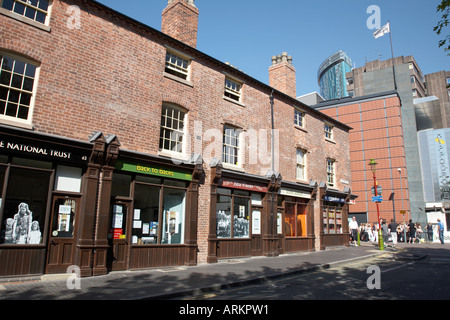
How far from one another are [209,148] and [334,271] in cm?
690

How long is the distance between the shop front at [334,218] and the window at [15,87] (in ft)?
54.4

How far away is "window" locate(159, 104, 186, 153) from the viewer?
42.0ft

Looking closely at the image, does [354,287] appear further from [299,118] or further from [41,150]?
[299,118]

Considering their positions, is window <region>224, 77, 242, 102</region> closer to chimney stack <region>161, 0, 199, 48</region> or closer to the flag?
chimney stack <region>161, 0, 199, 48</region>

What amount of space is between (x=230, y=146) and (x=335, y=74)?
5794 inches

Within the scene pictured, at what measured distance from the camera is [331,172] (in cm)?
2242

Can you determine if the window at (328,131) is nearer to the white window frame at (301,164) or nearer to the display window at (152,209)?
the white window frame at (301,164)

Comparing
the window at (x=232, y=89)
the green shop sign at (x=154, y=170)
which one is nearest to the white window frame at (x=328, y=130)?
the window at (x=232, y=89)

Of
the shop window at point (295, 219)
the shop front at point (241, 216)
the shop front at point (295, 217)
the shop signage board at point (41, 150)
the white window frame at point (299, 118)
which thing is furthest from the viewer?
the white window frame at point (299, 118)

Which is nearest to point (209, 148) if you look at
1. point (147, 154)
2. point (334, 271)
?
point (147, 154)

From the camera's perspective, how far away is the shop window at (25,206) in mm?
9000

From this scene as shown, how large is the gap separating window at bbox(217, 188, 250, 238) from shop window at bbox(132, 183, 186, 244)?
2.01 metres

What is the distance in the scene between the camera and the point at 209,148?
46.1 ft

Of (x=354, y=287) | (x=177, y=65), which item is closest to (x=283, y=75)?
(x=177, y=65)
